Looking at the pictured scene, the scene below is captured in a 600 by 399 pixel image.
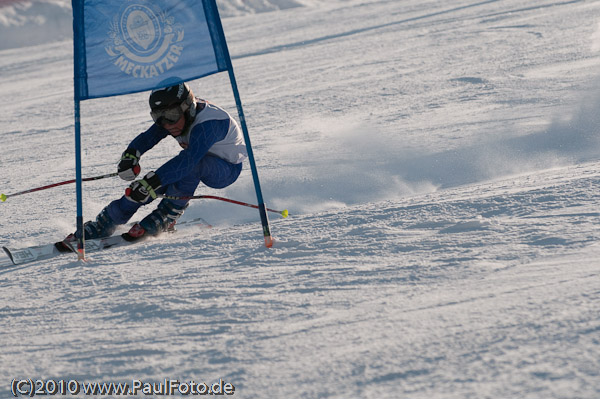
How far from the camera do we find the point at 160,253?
3658 mm

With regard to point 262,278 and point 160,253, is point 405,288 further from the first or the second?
point 160,253

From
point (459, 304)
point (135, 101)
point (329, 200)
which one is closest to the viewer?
point (459, 304)

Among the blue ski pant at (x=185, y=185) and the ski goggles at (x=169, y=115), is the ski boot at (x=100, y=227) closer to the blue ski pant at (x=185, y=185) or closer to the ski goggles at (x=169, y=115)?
the blue ski pant at (x=185, y=185)

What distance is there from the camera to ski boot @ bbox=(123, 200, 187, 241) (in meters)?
4.18

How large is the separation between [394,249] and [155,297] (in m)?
1.11

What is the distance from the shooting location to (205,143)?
4039 millimetres

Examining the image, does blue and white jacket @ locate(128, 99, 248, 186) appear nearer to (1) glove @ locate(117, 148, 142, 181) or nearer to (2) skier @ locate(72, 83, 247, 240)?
(2) skier @ locate(72, 83, 247, 240)

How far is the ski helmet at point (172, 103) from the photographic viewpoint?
4074 millimetres

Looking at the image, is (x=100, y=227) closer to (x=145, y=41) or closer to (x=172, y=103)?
(x=172, y=103)

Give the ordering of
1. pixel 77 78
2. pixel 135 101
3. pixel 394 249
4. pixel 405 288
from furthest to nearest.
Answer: pixel 135 101 → pixel 77 78 → pixel 394 249 → pixel 405 288

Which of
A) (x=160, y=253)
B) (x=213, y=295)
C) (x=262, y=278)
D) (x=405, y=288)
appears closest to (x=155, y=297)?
(x=213, y=295)

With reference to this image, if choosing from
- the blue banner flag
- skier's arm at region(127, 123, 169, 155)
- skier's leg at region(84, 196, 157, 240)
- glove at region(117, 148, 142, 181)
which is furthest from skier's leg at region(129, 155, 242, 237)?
the blue banner flag

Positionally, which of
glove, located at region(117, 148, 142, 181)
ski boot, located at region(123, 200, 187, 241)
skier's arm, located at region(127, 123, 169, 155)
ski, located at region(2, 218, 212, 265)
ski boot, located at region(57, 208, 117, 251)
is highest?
skier's arm, located at region(127, 123, 169, 155)

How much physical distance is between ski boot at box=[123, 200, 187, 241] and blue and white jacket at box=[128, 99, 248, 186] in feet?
1.00
